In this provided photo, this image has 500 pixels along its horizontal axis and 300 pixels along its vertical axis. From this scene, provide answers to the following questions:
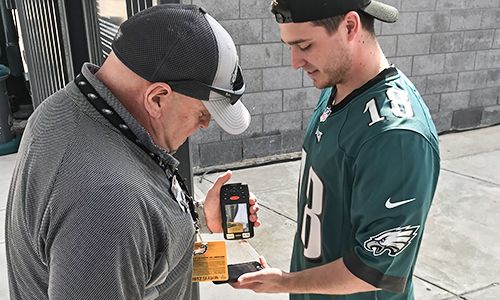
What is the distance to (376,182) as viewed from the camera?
1.35 metres

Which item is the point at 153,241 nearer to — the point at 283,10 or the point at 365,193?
the point at 365,193

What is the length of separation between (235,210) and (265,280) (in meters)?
0.25

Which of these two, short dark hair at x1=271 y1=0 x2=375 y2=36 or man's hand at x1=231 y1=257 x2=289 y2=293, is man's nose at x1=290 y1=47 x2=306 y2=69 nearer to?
short dark hair at x1=271 y1=0 x2=375 y2=36

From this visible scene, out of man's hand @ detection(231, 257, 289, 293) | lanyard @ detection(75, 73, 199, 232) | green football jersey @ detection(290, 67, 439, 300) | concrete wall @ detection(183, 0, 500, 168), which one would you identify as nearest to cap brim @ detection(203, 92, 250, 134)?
lanyard @ detection(75, 73, 199, 232)

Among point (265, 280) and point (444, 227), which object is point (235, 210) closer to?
point (265, 280)

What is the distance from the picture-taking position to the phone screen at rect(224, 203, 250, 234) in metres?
1.72

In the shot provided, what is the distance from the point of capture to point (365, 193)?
139cm

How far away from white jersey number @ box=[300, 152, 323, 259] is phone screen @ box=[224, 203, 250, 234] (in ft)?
0.66

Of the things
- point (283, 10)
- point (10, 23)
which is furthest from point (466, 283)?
point (10, 23)

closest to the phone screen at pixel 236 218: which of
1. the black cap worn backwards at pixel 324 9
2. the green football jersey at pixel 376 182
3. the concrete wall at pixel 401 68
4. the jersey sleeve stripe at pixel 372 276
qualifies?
the green football jersey at pixel 376 182

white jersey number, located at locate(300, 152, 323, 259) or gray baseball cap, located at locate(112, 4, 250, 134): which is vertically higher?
gray baseball cap, located at locate(112, 4, 250, 134)

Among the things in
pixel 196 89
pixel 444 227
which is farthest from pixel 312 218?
pixel 444 227

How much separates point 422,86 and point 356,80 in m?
4.73

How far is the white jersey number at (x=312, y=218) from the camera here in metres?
1.60
